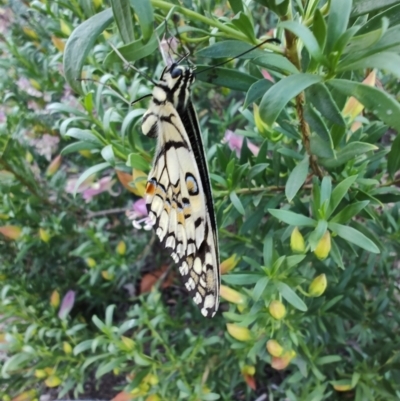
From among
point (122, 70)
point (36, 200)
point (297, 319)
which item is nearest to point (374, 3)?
point (297, 319)

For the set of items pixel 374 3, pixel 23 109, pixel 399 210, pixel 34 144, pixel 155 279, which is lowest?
pixel 155 279

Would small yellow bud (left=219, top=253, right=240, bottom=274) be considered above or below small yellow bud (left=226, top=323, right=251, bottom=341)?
above

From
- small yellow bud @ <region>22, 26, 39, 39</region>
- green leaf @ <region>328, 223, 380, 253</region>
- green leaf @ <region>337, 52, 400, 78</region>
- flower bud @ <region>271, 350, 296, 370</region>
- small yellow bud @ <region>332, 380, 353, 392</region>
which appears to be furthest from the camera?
small yellow bud @ <region>22, 26, 39, 39</region>

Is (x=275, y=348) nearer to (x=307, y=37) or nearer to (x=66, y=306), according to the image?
(x=307, y=37)

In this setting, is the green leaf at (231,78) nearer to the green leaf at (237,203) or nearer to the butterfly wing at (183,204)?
the butterfly wing at (183,204)

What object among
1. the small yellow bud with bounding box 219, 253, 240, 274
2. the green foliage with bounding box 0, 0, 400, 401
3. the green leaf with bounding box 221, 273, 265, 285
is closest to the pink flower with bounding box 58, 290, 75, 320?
the green foliage with bounding box 0, 0, 400, 401

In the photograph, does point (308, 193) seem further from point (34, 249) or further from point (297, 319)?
point (34, 249)

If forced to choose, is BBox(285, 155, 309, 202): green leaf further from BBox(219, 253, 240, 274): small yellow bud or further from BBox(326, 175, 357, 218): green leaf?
BBox(219, 253, 240, 274): small yellow bud
